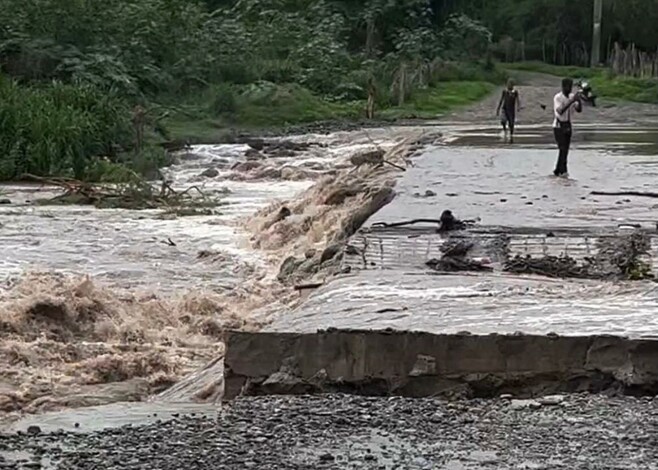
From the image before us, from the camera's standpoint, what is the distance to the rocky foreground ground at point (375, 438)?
25.5 ft

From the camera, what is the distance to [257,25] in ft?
185

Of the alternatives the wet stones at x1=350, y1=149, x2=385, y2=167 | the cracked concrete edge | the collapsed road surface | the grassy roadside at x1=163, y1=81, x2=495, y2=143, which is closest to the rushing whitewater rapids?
the collapsed road surface

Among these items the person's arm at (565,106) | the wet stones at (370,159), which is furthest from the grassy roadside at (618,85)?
the person's arm at (565,106)

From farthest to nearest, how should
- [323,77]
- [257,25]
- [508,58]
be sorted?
[508,58], [257,25], [323,77]

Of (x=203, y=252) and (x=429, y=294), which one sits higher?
(x=429, y=294)

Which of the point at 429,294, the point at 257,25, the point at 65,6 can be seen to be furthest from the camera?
the point at 257,25

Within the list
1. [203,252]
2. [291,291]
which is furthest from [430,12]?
[291,291]

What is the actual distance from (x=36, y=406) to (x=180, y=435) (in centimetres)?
266

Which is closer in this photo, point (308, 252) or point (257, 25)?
point (308, 252)

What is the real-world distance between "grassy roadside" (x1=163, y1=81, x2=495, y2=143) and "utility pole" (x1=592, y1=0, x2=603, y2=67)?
10560 millimetres

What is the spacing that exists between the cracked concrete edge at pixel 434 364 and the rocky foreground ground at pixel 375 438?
274 mm

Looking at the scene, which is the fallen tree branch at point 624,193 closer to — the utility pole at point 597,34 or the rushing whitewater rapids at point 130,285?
the rushing whitewater rapids at point 130,285

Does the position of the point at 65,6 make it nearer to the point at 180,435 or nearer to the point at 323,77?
the point at 323,77

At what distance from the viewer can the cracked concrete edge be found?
944 cm
